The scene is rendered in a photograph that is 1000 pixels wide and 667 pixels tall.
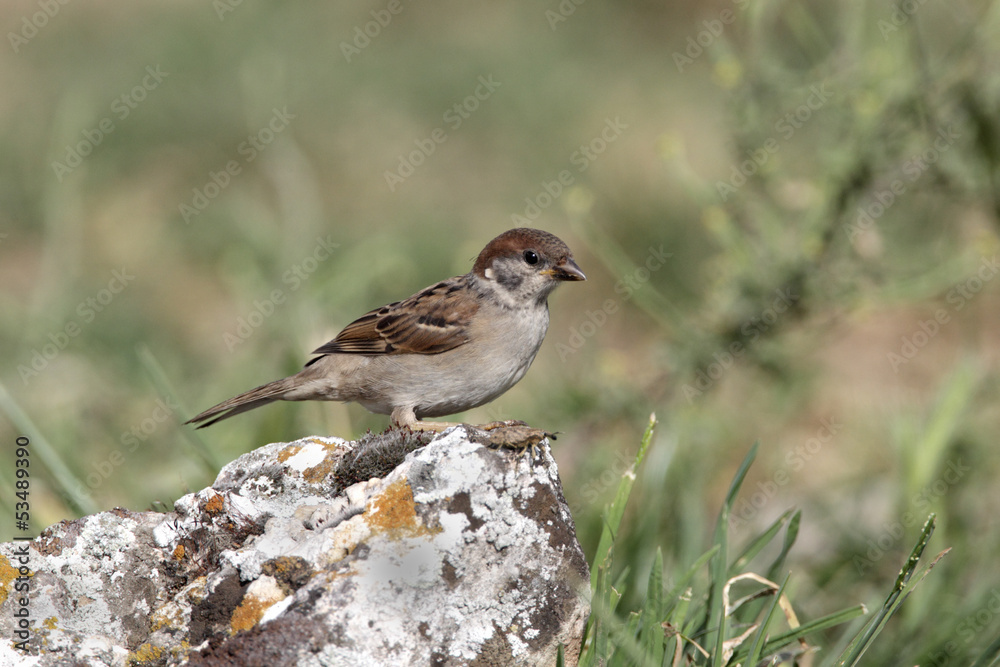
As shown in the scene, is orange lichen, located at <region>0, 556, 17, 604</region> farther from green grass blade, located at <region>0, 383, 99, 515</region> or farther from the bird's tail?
the bird's tail

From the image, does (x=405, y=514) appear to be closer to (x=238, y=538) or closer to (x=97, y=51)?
(x=238, y=538)

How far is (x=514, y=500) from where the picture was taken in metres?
2.41

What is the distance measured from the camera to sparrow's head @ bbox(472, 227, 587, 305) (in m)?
3.82

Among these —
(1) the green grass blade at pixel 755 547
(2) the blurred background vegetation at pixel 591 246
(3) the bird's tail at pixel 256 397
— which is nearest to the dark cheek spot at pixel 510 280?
(3) the bird's tail at pixel 256 397

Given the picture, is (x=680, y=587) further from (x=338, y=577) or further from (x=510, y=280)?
(x=510, y=280)

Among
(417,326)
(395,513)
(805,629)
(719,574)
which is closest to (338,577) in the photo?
(395,513)

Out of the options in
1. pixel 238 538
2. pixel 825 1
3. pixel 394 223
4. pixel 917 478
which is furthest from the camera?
pixel 825 1

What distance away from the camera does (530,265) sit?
3.87 meters

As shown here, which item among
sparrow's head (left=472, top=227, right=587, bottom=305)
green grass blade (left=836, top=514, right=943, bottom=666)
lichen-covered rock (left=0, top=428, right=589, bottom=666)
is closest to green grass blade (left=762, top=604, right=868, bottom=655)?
green grass blade (left=836, top=514, right=943, bottom=666)

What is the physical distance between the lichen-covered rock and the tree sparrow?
1.06 meters

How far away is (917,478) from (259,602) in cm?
317

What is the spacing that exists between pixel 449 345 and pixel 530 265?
463 mm

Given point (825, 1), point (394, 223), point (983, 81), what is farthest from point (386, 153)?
point (983, 81)

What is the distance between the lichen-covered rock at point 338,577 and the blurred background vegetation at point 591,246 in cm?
88
